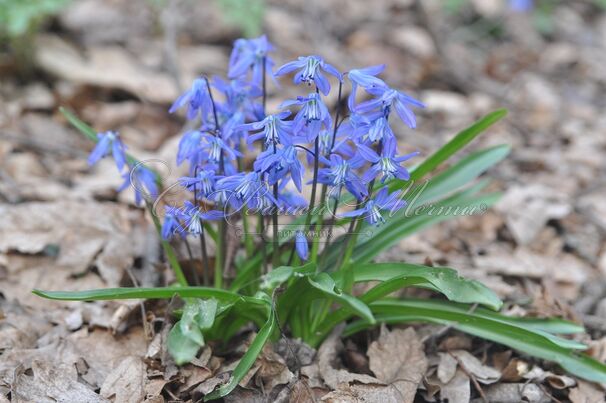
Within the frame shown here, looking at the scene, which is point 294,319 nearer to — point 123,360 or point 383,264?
point 383,264

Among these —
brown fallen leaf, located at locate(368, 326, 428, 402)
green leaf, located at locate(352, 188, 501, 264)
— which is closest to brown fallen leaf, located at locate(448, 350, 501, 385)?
brown fallen leaf, located at locate(368, 326, 428, 402)

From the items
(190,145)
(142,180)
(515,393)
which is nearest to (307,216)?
(190,145)

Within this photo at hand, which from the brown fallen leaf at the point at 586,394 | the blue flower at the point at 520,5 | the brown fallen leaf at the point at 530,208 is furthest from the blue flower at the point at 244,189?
the blue flower at the point at 520,5

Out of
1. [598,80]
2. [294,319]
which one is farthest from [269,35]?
[294,319]

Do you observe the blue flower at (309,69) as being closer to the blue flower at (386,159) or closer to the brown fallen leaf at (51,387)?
the blue flower at (386,159)

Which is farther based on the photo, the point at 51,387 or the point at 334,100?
the point at 334,100

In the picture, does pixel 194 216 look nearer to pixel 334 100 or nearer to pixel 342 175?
pixel 342 175

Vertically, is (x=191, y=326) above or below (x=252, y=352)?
above

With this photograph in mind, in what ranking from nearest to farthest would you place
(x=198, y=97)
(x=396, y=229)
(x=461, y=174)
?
1. (x=198, y=97)
2. (x=396, y=229)
3. (x=461, y=174)

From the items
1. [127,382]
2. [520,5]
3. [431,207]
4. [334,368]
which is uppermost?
[520,5]
